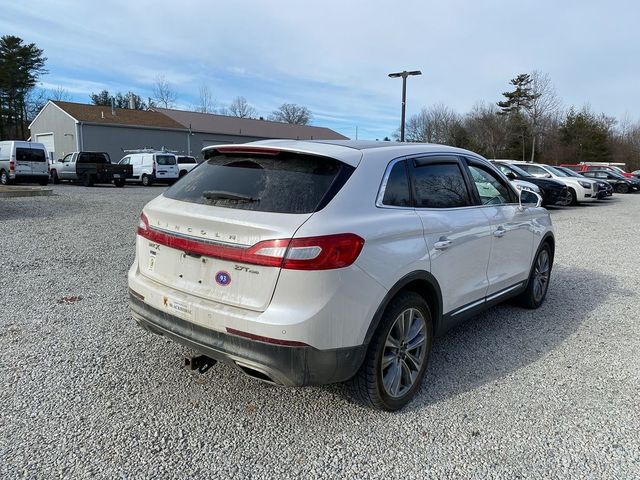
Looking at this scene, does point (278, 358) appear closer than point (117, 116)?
Yes

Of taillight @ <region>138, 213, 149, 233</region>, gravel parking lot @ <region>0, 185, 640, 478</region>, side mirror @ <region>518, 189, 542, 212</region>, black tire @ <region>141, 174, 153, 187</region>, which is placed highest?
black tire @ <region>141, 174, 153, 187</region>

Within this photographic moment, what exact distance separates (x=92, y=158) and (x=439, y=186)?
25.5 metres

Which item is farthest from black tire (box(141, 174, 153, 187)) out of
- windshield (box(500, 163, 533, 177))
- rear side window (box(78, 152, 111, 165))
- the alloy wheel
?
the alloy wheel

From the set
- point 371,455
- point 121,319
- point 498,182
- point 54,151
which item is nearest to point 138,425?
point 371,455

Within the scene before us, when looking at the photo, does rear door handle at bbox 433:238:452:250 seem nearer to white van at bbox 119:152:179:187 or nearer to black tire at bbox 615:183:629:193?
white van at bbox 119:152:179:187

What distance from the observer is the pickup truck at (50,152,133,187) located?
23.8m

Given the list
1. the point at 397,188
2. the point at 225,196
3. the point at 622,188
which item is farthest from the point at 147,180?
the point at 622,188

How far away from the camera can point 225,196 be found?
298 centimetres

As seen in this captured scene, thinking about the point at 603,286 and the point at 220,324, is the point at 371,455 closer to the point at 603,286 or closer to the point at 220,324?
the point at 220,324

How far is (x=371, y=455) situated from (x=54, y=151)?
134 ft

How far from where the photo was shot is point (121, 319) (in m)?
4.56

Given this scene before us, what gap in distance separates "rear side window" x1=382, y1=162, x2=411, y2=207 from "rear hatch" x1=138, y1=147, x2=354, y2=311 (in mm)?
345

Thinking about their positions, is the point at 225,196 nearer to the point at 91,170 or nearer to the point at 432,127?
the point at 91,170

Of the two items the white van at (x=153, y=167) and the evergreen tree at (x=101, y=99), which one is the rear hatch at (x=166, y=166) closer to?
the white van at (x=153, y=167)
